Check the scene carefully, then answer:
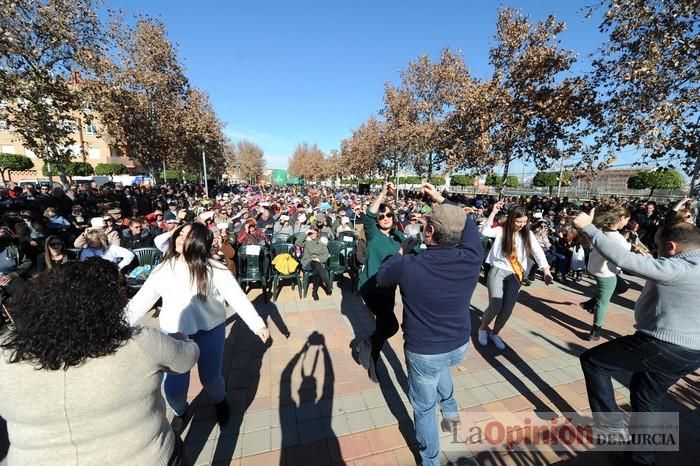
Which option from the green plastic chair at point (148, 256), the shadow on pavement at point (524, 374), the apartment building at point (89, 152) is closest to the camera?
the shadow on pavement at point (524, 374)

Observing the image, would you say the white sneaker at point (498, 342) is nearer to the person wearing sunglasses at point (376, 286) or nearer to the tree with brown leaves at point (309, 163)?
the person wearing sunglasses at point (376, 286)

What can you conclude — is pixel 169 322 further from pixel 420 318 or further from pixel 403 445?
pixel 403 445

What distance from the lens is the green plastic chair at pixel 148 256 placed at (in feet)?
19.3

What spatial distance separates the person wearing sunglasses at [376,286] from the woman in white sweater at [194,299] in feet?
4.00

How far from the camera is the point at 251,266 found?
5883 mm

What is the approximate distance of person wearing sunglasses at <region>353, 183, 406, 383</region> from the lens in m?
3.08

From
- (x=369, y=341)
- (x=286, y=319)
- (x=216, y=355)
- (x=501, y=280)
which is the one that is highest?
(x=501, y=280)

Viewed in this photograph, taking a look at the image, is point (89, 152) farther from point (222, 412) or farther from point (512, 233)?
point (512, 233)

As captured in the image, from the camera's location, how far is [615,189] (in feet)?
86.7

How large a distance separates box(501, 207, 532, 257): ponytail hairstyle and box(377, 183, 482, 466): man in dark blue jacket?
194 centimetres

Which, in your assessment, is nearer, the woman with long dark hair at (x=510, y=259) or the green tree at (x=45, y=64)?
the woman with long dark hair at (x=510, y=259)

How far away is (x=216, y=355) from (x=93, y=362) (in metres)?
1.51

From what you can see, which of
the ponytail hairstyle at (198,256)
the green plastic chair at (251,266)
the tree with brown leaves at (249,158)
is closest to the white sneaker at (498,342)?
the ponytail hairstyle at (198,256)

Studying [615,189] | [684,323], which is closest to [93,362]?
[684,323]
